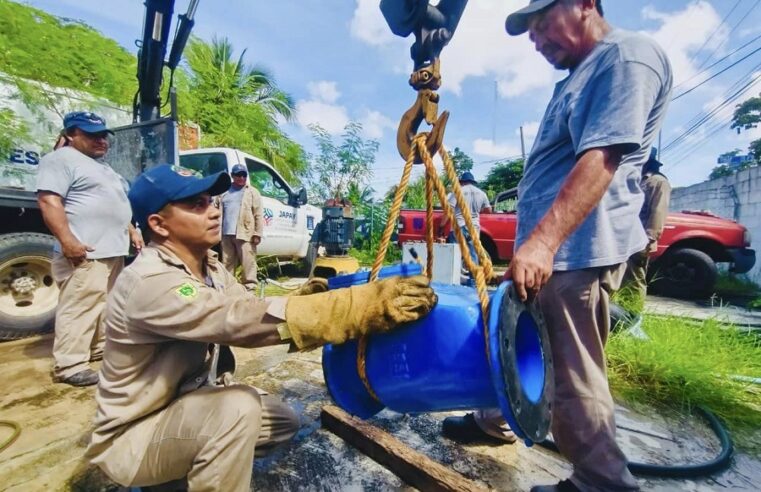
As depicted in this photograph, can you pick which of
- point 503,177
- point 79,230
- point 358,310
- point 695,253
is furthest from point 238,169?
point 503,177

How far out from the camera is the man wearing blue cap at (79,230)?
2.59m

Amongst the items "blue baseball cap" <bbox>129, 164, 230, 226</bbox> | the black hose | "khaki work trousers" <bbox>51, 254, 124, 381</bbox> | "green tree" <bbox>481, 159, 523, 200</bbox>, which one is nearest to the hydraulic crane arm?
"khaki work trousers" <bbox>51, 254, 124, 381</bbox>

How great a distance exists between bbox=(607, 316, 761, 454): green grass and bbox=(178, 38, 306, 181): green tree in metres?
10.9

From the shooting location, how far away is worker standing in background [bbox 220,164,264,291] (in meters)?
4.98

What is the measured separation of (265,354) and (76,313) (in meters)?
1.38

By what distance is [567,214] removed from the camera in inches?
46.4

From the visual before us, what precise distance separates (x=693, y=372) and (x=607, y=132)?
2.34 meters

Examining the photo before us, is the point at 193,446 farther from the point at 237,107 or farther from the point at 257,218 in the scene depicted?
the point at 237,107

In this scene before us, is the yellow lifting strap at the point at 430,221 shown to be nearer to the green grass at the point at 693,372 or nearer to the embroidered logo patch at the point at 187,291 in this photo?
the embroidered logo patch at the point at 187,291

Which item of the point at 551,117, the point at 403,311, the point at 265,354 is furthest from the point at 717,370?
the point at 265,354

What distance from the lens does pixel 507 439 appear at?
6.21ft

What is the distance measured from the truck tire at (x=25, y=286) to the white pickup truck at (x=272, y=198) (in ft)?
8.07

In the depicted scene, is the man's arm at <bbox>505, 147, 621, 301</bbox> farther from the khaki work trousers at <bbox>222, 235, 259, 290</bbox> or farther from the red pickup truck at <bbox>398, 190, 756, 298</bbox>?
the red pickup truck at <bbox>398, 190, 756, 298</bbox>

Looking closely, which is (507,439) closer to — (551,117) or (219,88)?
(551,117)
